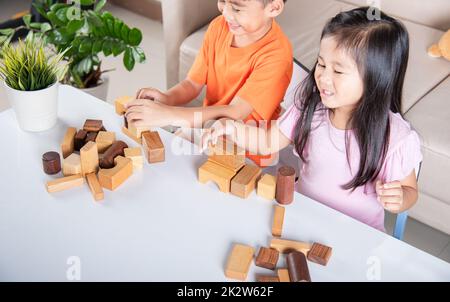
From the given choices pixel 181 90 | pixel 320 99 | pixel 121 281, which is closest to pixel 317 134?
pixel 320 99

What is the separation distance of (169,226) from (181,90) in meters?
0.59

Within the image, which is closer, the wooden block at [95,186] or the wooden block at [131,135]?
the wooden block at [95,186]

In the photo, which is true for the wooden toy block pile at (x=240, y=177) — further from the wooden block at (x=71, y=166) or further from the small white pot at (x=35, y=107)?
the small white pot at (x=35, y=107)

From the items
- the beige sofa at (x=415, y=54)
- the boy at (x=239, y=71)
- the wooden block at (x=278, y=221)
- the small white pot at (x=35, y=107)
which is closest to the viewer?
the wooden block at (x=278, y=221)

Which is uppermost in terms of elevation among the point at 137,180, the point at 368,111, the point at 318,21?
the point at 368,111

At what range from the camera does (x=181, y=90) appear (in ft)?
5.03

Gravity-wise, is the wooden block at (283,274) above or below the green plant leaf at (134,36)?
above

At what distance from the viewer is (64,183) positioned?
111cm

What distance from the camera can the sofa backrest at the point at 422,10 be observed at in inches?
82.0

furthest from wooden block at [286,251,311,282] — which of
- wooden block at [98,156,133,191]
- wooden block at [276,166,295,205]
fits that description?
wooden block at [98,156,133,191]

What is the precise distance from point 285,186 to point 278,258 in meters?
0.16

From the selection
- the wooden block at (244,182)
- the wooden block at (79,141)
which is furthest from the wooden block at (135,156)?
the wooden block at (244,182)

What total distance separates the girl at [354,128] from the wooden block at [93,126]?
250 millimetres
